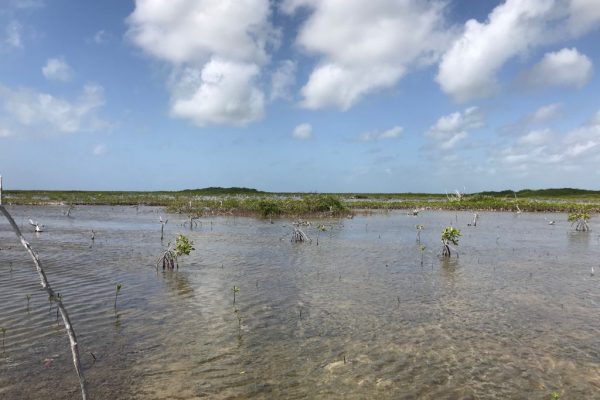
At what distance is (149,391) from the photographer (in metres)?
7.93

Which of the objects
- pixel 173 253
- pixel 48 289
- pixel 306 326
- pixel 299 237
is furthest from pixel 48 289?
pixel 299 237

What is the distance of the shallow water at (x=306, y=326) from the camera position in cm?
831

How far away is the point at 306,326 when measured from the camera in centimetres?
1138

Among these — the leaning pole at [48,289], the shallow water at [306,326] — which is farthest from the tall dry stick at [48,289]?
the shallow water at [306,326]

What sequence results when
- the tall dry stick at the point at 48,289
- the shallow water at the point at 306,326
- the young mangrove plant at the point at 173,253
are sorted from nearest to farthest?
the tall dry stick at the point at 48,289 < the shallow water at the point at 306,326 < the young mangrove plant at the point at 173,253

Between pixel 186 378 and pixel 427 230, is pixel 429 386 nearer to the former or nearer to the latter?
pixel 186 378

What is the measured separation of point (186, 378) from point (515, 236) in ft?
90.7

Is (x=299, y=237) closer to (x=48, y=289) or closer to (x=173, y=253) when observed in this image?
(x=173, y=253)

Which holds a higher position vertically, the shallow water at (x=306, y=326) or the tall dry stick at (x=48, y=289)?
Result: the tall dry stick at (x=48, y=289)

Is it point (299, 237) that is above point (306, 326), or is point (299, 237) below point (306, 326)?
above

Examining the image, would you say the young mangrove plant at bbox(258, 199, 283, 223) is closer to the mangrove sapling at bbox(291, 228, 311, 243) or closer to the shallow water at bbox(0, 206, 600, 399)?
the mangrove sapling at bbox(291, 228, 311, 243)

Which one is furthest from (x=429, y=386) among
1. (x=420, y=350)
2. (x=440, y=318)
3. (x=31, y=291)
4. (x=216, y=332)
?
(x=31, y=291)

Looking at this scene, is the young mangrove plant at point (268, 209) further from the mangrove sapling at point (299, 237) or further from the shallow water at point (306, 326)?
the shallow water at point (306, 326)

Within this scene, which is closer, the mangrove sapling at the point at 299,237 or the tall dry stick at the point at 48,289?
the tall dry stick at the point at 48,289
